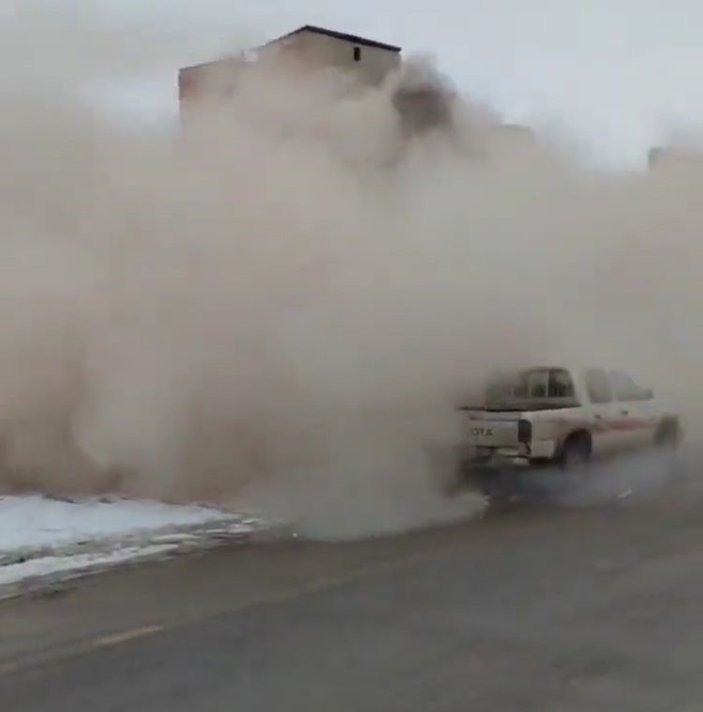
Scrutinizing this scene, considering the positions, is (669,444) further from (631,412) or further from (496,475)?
(496,475)

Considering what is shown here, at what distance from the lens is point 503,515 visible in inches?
420

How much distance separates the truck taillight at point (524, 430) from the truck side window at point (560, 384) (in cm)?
74

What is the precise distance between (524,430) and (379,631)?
21.0 feet

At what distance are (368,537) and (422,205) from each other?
411 centimetres

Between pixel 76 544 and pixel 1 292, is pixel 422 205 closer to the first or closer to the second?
pixel 1 292

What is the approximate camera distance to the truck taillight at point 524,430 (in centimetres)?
1220

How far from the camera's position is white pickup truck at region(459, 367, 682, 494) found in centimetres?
1223

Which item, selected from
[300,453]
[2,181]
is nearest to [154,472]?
[300,453]

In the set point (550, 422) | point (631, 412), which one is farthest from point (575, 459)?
point (631, 412)

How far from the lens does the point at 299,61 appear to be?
1174 cm

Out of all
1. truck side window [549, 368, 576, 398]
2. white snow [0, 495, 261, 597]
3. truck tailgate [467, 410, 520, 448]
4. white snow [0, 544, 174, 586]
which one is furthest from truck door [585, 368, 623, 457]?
white snow [0, 544, 174, 586]

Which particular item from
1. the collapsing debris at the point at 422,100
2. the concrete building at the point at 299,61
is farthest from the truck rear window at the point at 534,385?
the concrete building at the point at 299,61

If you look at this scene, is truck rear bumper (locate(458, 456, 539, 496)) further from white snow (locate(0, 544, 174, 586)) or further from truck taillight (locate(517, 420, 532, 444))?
white snow (locate(0, 544, 174, 586))

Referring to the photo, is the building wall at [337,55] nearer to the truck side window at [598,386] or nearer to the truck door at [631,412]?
the truck side window at [598,386]
